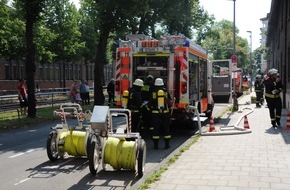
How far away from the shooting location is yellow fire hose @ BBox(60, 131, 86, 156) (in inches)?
338

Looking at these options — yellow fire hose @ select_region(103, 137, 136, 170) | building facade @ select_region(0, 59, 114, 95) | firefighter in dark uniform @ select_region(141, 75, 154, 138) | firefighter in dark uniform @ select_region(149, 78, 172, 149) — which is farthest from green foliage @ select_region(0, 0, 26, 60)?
yellow fire hose @ select_region(103, 137, 136, 170)

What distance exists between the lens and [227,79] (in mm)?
20453

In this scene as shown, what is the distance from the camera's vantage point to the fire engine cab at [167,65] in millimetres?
11664

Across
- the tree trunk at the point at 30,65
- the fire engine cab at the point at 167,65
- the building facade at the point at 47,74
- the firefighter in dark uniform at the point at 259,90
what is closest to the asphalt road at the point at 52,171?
the fire engine cab at the point at 167,65

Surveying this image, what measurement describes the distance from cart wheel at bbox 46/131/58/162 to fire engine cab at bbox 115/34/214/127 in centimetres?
391

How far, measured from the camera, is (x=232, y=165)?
7742 mm

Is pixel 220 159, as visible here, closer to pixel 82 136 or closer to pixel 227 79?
pixel 82 136

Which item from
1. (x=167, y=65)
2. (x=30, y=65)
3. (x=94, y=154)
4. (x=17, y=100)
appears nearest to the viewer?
(x=94, y=154)

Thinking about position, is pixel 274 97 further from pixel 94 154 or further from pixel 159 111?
pixel 94 154

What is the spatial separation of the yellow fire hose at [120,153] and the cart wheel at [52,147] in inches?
64.3

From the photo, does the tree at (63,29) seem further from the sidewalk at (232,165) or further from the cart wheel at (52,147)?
the cart wheel at (52,147)

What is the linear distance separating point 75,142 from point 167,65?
14.2ft

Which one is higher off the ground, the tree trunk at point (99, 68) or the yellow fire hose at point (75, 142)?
the tree trunk at point (99, 68)

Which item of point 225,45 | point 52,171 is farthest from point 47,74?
point 225,45
